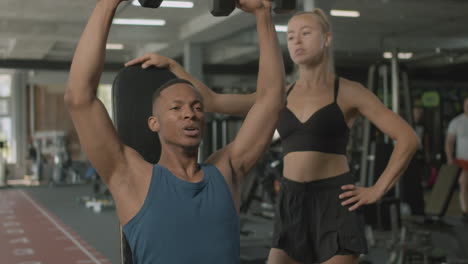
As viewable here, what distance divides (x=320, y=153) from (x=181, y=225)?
660 millimetres

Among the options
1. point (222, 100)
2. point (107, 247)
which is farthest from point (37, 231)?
point (222, 100)

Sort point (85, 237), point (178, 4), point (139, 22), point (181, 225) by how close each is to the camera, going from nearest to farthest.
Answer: point (181, 225) < point (85, 237) < point (178, 4) < point (139, 22)

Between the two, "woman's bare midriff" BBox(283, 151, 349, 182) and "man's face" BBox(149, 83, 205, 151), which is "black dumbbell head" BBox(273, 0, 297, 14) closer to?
"man's face" BBox(149, 83, 205, 151)

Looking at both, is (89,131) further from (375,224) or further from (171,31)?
(171,31)

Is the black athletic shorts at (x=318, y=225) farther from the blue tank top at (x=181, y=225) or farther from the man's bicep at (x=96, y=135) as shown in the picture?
the man's bicep at (x=96, y=135)

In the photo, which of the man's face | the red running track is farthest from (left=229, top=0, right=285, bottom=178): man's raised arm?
the red running track

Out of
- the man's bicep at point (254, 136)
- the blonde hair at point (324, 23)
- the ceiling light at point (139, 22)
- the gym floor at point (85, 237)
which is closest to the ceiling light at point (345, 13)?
the ceiling light at point (139, 22)

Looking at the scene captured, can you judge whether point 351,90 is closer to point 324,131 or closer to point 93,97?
point 324,131

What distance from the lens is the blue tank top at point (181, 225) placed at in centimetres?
118

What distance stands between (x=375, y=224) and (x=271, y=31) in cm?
338

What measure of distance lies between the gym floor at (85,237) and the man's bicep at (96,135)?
9.17 feet

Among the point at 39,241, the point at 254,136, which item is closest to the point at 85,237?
the point at 39,241

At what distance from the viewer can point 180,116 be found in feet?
4.13

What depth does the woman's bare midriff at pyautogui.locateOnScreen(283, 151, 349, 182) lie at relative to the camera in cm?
172
